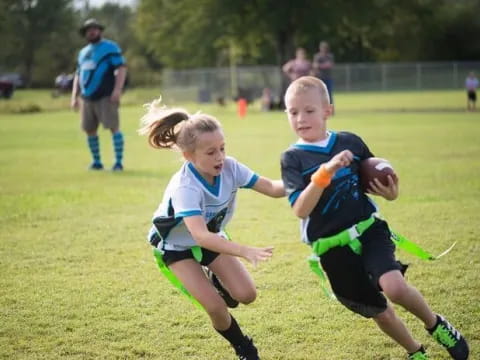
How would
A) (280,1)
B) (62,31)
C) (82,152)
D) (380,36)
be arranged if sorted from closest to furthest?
(82,152) → (280,1) → (380,36) → (62,31)

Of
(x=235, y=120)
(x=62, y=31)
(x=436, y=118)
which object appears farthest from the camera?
(x=62, y=31)

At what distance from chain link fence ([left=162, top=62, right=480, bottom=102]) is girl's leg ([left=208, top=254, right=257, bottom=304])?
3428 centimetres

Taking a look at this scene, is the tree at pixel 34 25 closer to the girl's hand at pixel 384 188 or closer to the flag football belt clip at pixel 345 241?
the girl's hand at pixel 384 188

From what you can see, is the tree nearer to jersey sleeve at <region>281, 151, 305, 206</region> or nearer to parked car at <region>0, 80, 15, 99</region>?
parked car at <region>0, 80, 15, 99</region>

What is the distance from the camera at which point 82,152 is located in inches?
650

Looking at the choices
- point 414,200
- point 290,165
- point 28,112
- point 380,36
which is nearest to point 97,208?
point 414,200

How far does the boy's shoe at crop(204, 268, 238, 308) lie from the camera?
4598 mm

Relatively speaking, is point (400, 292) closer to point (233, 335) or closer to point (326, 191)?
point (326, 191)

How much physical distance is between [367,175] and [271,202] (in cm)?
558

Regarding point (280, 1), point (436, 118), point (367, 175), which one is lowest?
point (436, 118)

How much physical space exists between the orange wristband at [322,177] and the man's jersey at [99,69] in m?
9.48

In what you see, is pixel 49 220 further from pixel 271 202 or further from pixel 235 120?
pixel 235 120

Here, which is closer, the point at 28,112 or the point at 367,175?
the point at 367,175

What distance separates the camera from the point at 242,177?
459cm
